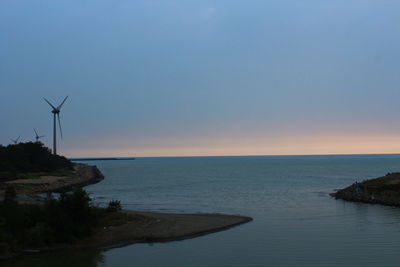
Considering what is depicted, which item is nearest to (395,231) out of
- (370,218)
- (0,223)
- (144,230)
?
(370,218)

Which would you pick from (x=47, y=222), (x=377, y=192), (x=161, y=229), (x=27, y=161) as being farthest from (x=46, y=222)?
(x=27, y=161)

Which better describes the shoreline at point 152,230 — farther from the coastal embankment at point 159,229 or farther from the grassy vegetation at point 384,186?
the grassy vegetation at point 384,186

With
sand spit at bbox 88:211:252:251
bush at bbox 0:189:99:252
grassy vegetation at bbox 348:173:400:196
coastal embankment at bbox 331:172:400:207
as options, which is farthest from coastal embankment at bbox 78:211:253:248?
grassy vegetation at bbox 348:173:400:196

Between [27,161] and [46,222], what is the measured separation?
7960 cm

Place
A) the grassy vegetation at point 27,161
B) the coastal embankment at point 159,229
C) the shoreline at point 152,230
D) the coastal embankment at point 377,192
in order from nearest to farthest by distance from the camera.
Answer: the shoreline at point 152,230, the coastal embankment at point 159,229, the coastal embankment at point 377,192, the grassy vegetation at point 27,161

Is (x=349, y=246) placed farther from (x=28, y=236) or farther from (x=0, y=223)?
(x=0, y=223)

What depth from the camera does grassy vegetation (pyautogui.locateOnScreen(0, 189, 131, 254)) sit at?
26.4 meters

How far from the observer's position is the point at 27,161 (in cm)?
10188

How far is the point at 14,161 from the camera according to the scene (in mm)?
96062

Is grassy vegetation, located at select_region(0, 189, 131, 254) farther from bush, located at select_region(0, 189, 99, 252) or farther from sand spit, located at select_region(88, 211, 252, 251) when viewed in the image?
sand spit, located at select_region(88, 211, 252, 251)

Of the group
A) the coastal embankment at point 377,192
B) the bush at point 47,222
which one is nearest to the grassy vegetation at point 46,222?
the bush at point 47,222

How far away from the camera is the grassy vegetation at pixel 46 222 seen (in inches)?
1040

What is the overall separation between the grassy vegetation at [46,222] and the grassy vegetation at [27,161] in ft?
186

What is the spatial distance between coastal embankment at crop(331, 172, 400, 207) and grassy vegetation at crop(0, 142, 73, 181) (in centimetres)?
5993
